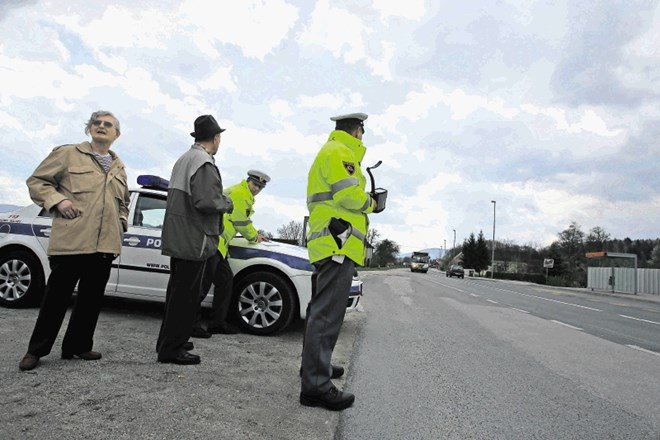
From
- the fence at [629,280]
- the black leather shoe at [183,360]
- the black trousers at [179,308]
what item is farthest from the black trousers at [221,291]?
the fence at [629,280]

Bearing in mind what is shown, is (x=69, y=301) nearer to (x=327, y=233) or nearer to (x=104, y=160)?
(x=104, y=160)

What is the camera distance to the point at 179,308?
3451 millimetres

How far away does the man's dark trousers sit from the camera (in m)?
2.82

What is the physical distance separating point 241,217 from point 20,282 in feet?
8.68

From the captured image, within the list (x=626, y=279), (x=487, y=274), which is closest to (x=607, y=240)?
(x=487, y=274)

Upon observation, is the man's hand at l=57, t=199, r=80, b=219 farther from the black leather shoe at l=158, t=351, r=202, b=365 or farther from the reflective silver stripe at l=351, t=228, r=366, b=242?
the reflective silver stripe at l=351, t=228, r=366, b=242

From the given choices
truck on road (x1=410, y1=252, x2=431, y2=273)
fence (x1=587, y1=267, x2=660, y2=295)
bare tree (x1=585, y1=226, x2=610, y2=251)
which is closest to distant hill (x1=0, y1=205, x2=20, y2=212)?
fence (x1=587, y1=267, x2=660, y2=295)

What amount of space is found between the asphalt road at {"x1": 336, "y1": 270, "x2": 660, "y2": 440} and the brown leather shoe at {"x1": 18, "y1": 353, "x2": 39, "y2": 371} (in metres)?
2.09

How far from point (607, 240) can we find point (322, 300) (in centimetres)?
7457

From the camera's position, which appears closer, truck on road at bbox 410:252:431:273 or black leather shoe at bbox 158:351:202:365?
black leather shoe at bbox 158:351:202:365

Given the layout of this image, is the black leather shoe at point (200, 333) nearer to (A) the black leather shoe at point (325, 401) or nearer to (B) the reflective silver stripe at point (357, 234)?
(A) the black leather shoe at point (325, 401)

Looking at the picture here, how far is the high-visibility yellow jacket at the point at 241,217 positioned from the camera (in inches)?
193

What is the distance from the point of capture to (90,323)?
11.1ft

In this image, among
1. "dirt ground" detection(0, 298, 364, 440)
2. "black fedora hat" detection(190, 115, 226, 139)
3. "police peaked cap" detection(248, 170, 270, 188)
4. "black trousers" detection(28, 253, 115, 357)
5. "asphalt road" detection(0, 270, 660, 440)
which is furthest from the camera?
"police peaked cap" detection(248, 170, 270, 188)
